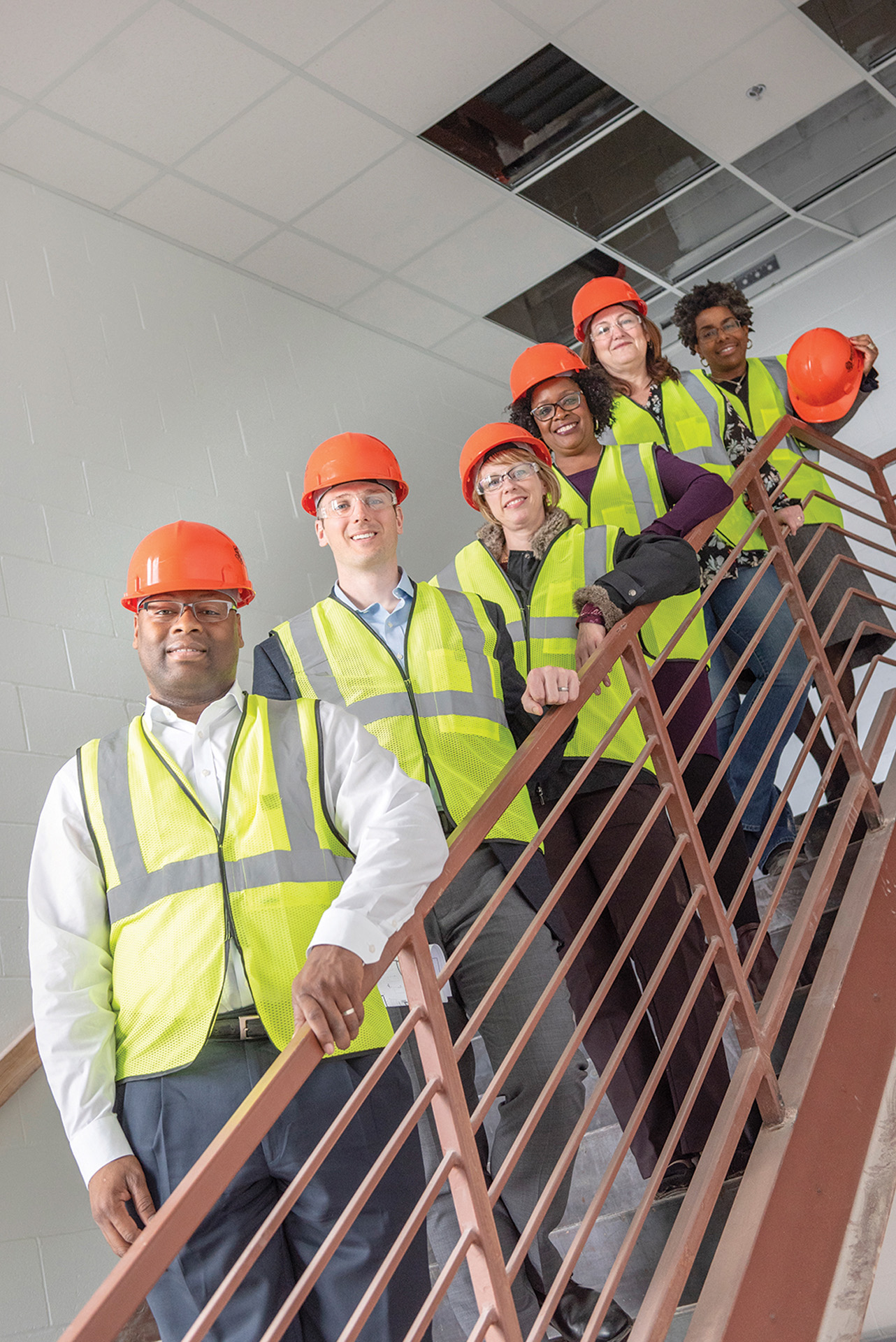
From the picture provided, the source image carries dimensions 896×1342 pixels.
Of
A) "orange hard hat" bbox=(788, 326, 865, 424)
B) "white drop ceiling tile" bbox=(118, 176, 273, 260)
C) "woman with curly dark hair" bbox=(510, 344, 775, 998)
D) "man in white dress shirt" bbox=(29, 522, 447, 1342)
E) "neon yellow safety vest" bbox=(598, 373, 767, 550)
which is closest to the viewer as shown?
"man in white dress shirt" bbox=(29, 522, 447, 1342)

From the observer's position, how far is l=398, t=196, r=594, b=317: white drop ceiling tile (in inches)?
190

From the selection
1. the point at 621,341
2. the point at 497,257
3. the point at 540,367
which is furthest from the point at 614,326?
the point at 497,257

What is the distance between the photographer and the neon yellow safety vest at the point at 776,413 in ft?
11.5

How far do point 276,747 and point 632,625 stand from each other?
749 mm

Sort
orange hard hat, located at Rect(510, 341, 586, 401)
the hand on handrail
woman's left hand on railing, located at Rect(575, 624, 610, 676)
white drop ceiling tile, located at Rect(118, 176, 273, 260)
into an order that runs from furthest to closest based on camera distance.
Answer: white drop ceiling tile, located at Rect(118, 176, 273, 260) < orange hard hat, located at Rect(510, 341, 586, 401) < woman's left hand on railing, located at Rect(575, 624, 610, 676) < the hand on handrail

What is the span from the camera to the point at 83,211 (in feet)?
13.5

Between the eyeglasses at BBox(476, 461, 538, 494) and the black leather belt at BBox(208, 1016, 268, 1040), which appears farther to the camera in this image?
the eyeglasses at BBox(476, 461, 538, 494)

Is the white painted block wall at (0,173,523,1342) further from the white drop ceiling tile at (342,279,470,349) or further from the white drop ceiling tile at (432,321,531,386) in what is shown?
the white drop ceiling tile at (432,321,531,386)

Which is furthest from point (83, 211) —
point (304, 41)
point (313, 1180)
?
point (313, 1180)

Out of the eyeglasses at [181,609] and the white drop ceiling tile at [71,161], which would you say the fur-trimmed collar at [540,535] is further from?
the white drop ceiling tile at [71,161]

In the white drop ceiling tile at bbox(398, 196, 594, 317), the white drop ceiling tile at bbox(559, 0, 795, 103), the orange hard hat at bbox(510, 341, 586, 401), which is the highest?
the white drop ceiling tile at bbox(559, 0, 795, 103)

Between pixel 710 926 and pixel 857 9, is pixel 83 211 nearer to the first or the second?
pixel 857 9

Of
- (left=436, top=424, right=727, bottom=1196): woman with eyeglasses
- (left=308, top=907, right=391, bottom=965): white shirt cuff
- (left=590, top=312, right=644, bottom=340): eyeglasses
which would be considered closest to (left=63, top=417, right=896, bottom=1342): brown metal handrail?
(left=308, top=907, right=391, bottom=965): white shirt cuff

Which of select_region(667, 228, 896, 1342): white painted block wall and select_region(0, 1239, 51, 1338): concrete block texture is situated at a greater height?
select_region(667, 228, 896, 1342): white painted block wall
